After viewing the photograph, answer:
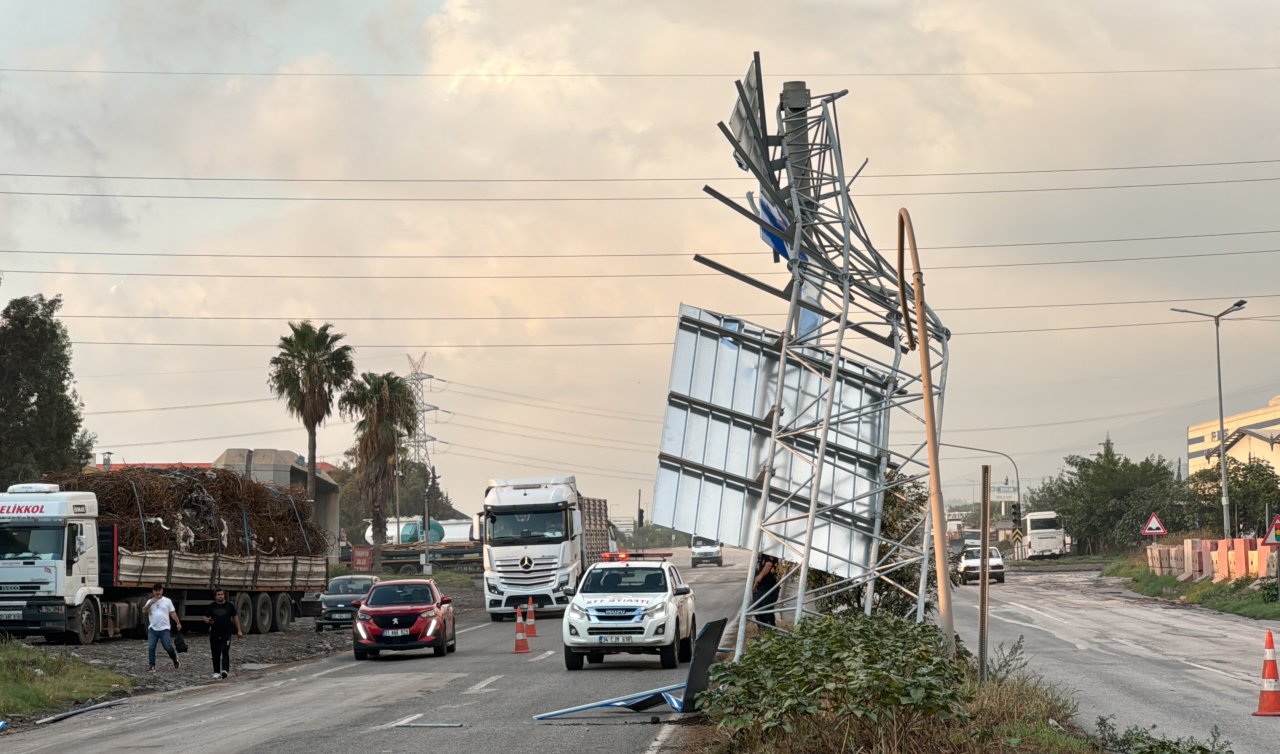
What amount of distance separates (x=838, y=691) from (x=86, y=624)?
25.7 m

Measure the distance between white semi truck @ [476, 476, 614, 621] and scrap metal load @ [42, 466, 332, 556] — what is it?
5641 millimetres

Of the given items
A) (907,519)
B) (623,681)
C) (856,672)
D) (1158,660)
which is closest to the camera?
(856,672)

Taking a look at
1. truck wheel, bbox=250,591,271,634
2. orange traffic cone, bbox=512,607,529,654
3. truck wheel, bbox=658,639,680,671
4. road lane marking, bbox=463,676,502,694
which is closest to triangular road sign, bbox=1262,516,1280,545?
orange traffic cone, bbox=512,607,529,654

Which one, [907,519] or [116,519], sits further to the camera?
[116,519]

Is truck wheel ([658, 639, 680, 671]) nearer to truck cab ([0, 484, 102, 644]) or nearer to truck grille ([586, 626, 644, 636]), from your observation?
truck grille ([586, 626, 644, 636])

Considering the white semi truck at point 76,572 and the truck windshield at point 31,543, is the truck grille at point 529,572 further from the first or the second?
the truck windshield at point 31,543

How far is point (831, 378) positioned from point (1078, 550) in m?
85.8

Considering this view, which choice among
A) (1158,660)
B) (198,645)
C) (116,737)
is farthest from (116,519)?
(1158,660)

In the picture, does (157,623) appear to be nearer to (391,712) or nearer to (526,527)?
(391,712)

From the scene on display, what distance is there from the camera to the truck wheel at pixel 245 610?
123ft

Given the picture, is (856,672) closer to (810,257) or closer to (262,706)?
(810,257)

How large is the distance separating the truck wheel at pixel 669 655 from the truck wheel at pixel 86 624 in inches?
576

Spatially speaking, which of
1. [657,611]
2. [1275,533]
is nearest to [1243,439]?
[1275,533]

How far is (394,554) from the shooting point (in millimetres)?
77688
